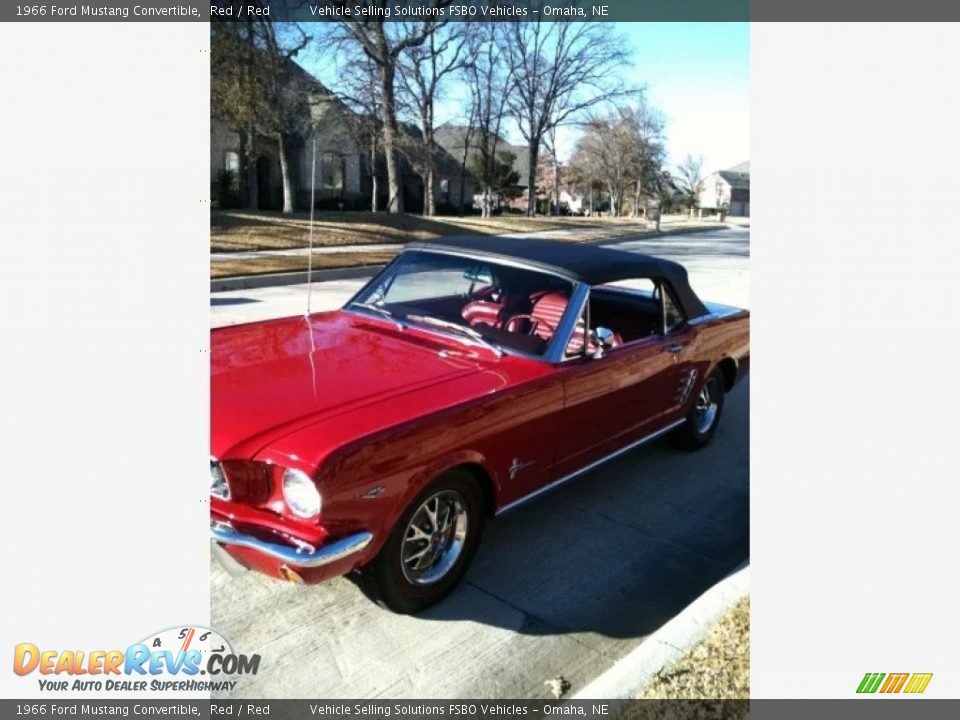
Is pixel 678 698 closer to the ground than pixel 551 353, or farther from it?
closer to the ground

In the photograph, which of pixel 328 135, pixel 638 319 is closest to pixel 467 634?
pixel 638 319

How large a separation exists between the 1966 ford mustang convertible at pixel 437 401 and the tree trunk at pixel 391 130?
20.5 metres

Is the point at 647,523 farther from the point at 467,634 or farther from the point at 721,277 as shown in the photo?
the point at 721,277

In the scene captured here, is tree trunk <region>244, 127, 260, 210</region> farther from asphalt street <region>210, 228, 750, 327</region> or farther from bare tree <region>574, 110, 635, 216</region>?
bare tree <region>574, 110, 635, 216</region>

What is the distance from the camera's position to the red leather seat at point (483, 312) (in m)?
4.28

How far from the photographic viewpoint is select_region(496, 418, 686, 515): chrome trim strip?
3412 mm

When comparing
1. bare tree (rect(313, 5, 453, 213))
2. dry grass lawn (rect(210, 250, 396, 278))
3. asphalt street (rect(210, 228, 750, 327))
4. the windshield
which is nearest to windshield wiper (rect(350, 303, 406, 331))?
the windshield

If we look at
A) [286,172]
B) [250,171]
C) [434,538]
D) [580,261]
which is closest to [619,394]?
[580,261]

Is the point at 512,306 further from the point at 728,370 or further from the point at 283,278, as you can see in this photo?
the point at 283,278

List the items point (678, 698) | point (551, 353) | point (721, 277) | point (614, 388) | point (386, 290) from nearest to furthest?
point (678, 698) < point (551, 353) < point (614, 388) < point (386, 290) < point (721, 277)

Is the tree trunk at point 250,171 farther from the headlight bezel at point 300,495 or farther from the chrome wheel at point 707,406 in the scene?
the headlight bezel at point 300,495

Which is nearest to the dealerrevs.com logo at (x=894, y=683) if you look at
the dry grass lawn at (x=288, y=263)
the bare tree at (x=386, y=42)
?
the dry grass lawn at (x=288, y=263)

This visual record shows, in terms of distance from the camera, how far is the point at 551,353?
367cm

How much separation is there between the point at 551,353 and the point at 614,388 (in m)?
0.52
